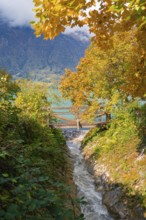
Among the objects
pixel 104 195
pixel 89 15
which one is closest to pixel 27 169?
pixel 89 15

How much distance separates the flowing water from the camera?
38.5ft

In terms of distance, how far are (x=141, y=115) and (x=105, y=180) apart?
478 centimetres

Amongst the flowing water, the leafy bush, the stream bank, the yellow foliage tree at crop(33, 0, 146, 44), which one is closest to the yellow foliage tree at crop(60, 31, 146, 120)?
the flowing water

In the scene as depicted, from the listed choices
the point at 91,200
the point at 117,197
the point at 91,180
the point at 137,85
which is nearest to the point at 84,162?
the point at 91,180

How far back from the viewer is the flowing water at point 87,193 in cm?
1175

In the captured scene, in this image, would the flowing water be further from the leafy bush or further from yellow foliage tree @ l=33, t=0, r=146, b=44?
yellow foliage tree @ l=33, t=0, r=146, b=44

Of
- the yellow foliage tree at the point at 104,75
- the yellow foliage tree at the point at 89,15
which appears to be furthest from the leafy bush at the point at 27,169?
the yellow foliage tree at the point at 104,75

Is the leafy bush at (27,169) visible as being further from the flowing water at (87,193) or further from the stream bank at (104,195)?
the stream bank at (104,195)

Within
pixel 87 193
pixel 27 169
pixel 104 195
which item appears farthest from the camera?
pixel 87 193

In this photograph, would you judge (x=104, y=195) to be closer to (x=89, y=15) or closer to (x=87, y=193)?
(x=87, y=193)

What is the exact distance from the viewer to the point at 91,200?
13.1m

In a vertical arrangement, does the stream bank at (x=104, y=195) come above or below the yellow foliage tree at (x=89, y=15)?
below

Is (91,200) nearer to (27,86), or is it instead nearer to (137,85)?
(137,85)

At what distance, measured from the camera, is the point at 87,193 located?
45.9 feet
